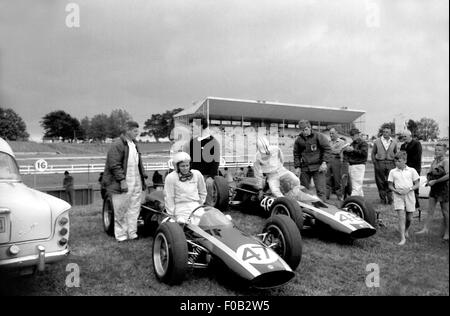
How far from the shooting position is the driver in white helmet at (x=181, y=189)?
4.82 meters

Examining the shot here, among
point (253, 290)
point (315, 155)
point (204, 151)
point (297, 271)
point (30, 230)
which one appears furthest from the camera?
point (315, 155)

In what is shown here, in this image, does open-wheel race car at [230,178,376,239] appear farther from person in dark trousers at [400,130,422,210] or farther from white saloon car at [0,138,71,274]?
white saloon car at [0,138,71,274]

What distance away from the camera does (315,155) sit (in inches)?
282

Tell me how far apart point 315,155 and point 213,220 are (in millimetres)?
3600

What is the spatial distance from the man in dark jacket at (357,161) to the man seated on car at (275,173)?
2.32 m

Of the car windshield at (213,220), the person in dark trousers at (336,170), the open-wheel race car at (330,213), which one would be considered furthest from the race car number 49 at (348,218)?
the person in dark trousers at (336,170)

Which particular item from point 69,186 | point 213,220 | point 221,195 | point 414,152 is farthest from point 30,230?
point 69,186

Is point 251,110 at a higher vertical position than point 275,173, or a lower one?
higher

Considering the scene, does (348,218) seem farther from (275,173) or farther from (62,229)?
(62,229)

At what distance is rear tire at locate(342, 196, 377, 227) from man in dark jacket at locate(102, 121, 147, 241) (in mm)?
3697

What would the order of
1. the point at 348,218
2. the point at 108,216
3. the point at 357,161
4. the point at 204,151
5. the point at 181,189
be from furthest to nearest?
the point at 357,161 → the point at 204,151 → the point at 108,216 → the point at 348,218 → the point at 181,189
